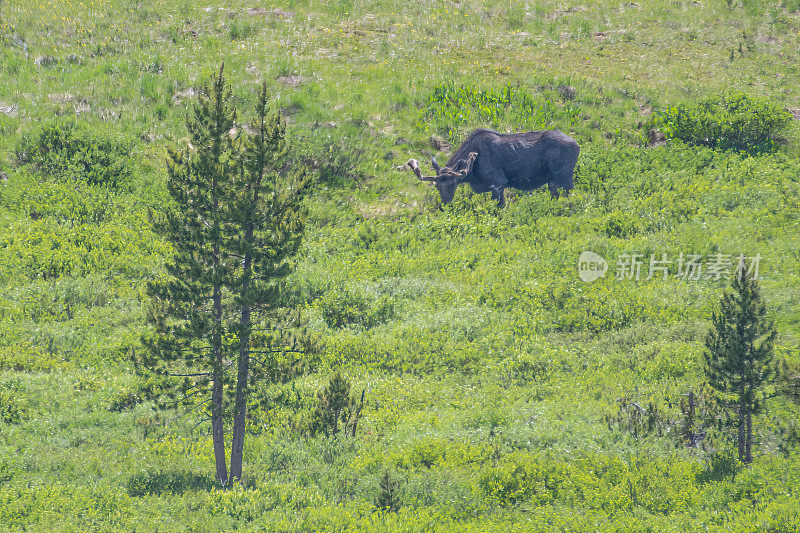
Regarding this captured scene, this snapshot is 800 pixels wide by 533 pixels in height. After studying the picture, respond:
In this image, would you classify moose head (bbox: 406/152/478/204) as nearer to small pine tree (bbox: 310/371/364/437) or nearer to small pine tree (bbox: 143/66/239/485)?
small pine tree (bbox: 310/371/364/437)

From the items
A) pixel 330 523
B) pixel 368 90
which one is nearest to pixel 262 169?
pixel 330 523

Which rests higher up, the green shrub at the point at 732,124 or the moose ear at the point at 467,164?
the green shrub at the point at 732,124

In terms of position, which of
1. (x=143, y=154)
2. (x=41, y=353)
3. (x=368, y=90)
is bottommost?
(x=41, y=353)

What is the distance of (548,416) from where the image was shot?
1575 cm

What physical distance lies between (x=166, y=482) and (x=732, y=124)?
86.7 feet

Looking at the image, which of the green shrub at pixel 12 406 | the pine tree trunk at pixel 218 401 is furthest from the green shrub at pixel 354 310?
the green shrub at pixel 12 406

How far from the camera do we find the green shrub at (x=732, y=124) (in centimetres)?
2973

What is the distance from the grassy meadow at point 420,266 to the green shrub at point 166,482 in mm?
78

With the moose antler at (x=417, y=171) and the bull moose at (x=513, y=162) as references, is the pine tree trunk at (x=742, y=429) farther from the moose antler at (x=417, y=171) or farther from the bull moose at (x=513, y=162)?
the moose antler at (x=417, y=171)

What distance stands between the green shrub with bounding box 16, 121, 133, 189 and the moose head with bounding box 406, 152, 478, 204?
466 inches

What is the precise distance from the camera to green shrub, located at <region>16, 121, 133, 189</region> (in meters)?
28.1

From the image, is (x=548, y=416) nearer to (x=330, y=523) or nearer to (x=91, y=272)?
(x=330, y=523)

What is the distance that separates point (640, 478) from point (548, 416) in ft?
8.54

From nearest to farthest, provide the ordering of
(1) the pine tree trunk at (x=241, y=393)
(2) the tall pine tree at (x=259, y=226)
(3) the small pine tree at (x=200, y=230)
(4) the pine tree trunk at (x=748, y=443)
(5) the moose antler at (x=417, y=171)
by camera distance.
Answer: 1. (3) the small pine tree at (x=200, y=230)
2. (2) the tall pine tree at (x=259, y=226)
3. (1) the pine tree trunk at (x=241, y=393)
4. (4) the pine tree trunk at (x=748, y=443)
5. (5) the moose antler at (x=417, y=171)
